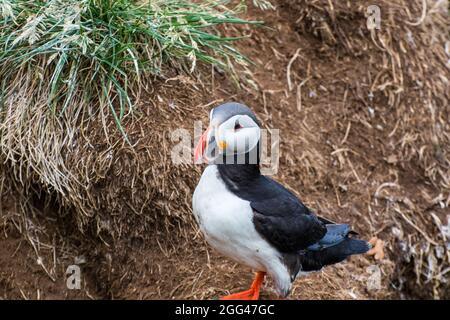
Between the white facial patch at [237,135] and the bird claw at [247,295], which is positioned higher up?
the white facial patch at [237,135]

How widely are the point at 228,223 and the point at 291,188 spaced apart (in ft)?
A: 5.13

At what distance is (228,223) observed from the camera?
3.61 m

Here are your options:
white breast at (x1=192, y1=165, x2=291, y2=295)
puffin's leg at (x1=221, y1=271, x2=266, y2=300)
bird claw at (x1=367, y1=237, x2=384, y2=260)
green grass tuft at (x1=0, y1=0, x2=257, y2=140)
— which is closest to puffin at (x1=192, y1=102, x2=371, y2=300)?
white breast at (x1=192, y1=165, x2=291, y2=295)

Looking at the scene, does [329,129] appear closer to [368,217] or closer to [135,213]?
[368,217]

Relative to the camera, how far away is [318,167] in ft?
17.3

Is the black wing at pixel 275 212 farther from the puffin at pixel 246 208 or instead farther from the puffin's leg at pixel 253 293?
the puffin's leg at pixel 253 293

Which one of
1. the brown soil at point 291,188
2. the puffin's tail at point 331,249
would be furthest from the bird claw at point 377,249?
the puffin's tail at point 331,249

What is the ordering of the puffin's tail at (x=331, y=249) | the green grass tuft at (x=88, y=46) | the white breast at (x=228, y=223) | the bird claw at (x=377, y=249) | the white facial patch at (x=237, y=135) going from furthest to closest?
the bird claw at (x=377, y=249) → the green grass tuft at (x=88, y=46) → the puffin's tail at (x=331, y=249) → the white breast at (x=228, y=223) → the white facial patch at (x=237, y=135)

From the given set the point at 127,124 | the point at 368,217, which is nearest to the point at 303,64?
the point at 368,217

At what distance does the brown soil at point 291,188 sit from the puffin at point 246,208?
715 mm

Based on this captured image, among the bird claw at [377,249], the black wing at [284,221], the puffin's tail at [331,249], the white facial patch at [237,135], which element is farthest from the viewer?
the bird claw at [377,249]

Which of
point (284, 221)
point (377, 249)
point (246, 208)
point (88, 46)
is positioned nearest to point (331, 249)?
point (284, 221)

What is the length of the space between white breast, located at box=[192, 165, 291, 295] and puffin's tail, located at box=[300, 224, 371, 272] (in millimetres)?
294

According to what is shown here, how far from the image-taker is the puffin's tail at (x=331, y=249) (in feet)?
13.3
